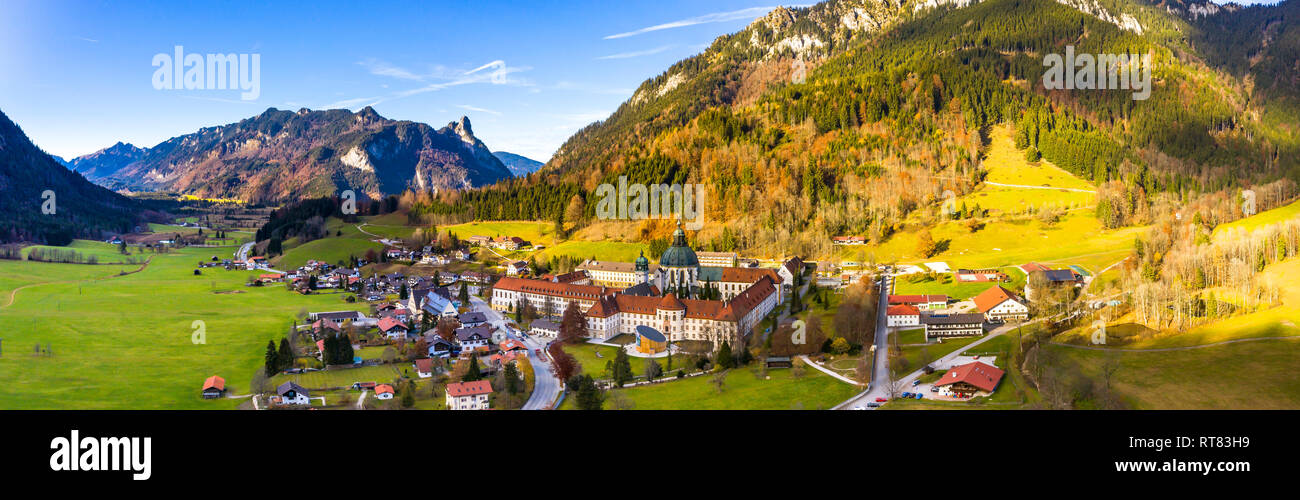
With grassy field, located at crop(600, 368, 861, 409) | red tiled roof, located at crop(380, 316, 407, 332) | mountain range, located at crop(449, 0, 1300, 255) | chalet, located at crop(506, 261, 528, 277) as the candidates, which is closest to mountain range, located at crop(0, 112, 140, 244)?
mountain range, located at crop(449, 0, 1300, 255)

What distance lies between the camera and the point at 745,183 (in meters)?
121

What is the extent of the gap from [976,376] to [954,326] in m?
13.8

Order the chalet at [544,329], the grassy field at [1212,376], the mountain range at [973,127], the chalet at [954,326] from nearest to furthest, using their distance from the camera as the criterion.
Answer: the grassy field at [1212,376]
the chalet at [954,326]
the chalet at [544,329]
the mountain range at [973,127]

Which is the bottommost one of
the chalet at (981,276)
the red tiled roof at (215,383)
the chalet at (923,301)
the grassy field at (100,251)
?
the red tiled roof at (215,383)

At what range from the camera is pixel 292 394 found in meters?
39.9

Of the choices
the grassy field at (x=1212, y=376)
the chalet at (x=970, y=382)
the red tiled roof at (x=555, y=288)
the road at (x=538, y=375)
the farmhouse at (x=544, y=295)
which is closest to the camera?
the grassy field at (x=1212, y=376)

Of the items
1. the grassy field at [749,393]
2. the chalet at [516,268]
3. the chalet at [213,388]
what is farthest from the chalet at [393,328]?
the chalet at [516,268]

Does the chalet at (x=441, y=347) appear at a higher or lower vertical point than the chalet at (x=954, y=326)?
lower

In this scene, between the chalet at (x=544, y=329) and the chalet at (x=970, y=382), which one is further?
the chalet at (x=544, y=329)

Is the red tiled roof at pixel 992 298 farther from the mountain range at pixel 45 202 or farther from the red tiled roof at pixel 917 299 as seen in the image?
the mountain range at pixel 45 202

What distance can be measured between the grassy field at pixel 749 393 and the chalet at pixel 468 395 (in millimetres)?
4703

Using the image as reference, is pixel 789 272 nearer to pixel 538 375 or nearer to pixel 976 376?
pixel 976 376

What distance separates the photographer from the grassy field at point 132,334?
3888 centimetres
